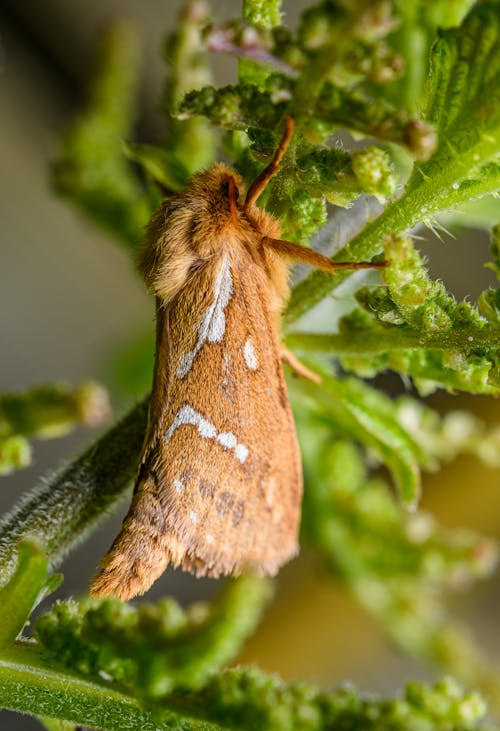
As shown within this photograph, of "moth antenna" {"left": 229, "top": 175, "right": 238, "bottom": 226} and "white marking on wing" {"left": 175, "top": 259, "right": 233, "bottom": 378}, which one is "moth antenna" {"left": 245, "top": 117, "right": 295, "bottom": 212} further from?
"white marking on wing" {"left": 175, "top": 259, "right": 233, "bottom": 378}

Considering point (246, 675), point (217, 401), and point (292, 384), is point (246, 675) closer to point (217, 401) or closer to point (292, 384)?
point (217, 401)

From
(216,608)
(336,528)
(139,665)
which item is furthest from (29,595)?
(336,528)

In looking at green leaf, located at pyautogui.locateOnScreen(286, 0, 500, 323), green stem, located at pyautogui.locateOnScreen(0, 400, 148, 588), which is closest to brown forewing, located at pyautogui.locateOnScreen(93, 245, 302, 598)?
green stem, located at pyautogui.locateOnScreen(0, 400, 148, 588)

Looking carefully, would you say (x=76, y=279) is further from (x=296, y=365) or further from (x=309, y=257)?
(x=309, y=257)

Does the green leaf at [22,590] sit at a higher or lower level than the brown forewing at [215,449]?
lower

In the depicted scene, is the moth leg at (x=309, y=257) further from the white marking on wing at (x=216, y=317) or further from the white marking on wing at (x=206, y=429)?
the white marking on wing at (x=206, y=429)

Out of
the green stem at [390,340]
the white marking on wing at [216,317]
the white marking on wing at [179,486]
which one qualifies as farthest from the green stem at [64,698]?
the green stem at [390,340]
